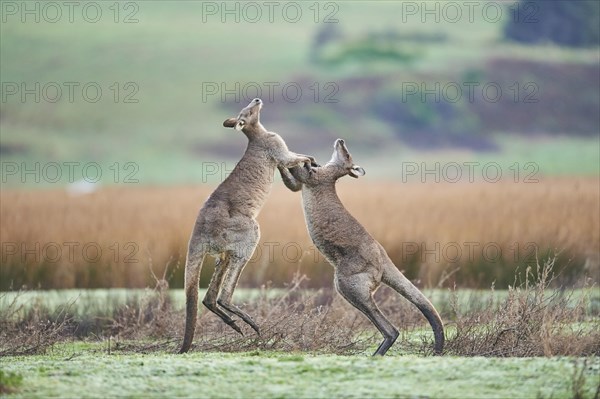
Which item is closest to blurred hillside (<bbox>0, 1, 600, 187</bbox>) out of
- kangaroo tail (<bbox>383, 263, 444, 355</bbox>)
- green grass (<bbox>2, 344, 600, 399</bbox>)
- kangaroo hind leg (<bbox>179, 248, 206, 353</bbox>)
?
kangaroo hind leg (<bbox>179, 248, 206, 353</bbox>)

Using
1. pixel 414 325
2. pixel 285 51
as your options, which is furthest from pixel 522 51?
pixel 414 325

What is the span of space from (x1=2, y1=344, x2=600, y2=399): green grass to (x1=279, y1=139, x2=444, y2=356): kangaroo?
0.94 m

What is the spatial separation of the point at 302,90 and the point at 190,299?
52833 millimetres

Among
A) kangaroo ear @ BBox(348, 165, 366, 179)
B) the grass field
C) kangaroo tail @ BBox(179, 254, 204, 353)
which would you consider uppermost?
kangaroo ear @ BBox(348, 165, 366, 179)

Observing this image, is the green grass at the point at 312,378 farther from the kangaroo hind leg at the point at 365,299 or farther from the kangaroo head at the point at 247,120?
the kangaroo head at the point at 247,120

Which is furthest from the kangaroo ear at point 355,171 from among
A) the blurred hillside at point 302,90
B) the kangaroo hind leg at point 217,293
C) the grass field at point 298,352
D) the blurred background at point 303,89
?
the blurred hillside at point 302,90

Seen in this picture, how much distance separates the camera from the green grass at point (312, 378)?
27.8 feet

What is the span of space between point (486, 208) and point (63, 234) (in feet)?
24.0

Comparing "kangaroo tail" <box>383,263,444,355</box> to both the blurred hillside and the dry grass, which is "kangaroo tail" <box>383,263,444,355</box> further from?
the blurred hillside

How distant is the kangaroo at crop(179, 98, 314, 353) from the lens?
11.3m

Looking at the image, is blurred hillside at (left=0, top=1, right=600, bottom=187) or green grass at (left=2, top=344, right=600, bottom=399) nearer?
green grass at (left=2, top=344, right=600, bottom=399)

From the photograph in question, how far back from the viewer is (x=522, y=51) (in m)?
66.3

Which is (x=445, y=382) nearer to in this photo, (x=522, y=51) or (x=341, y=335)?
(x=341, y=335)

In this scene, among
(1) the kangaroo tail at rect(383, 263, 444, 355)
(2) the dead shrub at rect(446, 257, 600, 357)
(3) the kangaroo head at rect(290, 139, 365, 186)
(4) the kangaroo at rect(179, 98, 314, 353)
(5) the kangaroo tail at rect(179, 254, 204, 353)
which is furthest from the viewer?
(3) the kangaroo head at rect(290, 139, 365, 186)
